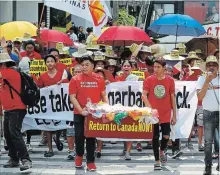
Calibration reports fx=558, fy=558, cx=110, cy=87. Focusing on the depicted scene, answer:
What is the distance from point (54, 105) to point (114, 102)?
3.68 ft

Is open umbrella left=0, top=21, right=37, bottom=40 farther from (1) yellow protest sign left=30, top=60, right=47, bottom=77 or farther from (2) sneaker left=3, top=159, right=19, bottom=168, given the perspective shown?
(2) sneaker left=3, top=159, right=19, bottom=168

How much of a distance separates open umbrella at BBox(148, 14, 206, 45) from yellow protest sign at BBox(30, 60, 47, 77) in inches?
207

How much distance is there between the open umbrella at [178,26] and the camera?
14871 mm

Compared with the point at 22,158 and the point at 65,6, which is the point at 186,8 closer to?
the point at 65,6

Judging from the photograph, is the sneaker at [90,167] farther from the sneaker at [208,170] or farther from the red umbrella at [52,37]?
the red umbrella at [52,37]

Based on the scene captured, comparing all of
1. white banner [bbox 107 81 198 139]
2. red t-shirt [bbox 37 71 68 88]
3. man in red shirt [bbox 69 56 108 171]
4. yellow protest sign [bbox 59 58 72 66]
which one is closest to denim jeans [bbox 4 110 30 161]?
man in red shirt [bbox 69 56 108 171]

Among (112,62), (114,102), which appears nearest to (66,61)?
(112,62)

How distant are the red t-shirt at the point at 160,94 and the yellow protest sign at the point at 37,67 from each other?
9.48 feet

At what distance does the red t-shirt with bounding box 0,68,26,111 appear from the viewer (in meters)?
8.38

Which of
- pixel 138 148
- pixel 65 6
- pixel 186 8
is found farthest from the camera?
pixel 186 8

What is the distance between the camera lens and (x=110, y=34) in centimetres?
1341

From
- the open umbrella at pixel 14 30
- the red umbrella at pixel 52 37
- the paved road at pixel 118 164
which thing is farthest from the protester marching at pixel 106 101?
the open umbrella at pixel 14 30

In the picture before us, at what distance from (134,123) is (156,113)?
348mm

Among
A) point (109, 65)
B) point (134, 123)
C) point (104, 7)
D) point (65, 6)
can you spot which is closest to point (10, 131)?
point (134, 123)
